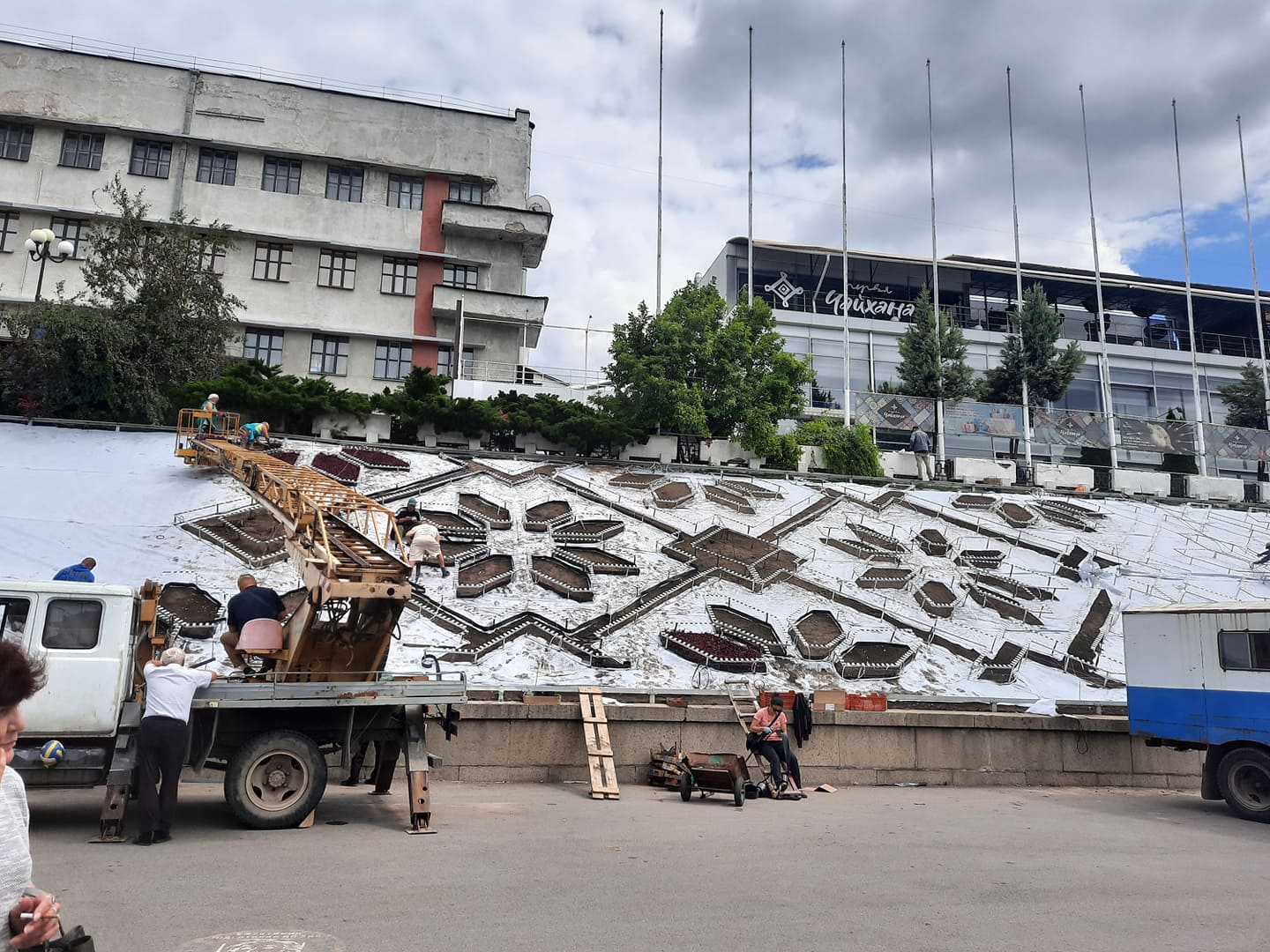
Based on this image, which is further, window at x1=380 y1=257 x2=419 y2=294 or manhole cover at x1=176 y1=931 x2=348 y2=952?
window at x1=380 y1=257 x2=419 y2=294

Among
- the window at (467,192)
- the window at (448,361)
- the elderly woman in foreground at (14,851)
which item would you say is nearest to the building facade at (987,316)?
the window at (467,192)

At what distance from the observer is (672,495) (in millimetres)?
26984

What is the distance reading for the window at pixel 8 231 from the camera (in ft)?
123

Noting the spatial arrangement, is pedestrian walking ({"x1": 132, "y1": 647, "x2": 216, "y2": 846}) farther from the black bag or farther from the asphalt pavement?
the black bag

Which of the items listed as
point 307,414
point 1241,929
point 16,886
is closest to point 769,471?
point 307,414

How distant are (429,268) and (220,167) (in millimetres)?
10497

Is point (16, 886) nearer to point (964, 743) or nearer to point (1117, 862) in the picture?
point (1117, 862)

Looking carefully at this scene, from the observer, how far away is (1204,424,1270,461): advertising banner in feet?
127

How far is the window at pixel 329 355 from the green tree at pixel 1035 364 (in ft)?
104

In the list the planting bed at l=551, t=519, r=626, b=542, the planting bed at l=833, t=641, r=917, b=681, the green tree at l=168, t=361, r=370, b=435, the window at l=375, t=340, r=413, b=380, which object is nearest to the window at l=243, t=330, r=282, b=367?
the window at l=375, t=340, r=413, b=380

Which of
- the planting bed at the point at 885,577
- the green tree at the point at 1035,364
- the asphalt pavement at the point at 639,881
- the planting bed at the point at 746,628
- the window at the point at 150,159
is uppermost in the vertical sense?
the window at the point at 150,159

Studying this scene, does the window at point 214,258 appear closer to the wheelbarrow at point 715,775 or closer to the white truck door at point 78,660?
the white truck door at point 78,660

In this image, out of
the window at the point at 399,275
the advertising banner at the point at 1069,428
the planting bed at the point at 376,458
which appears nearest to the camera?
the planting bed at the point at 376,458

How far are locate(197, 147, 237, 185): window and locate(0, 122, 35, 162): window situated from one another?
22.7ft
